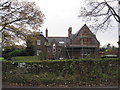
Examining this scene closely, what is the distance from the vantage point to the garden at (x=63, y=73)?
9.54 metres

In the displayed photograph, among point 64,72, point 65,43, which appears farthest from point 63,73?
point 65,43

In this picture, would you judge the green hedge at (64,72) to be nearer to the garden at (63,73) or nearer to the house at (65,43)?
the garden at (63,73)

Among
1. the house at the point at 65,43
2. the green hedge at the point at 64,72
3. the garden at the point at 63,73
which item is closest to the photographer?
the garden at the point at 63,73

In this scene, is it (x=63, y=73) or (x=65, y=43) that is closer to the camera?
(x=63, y=73)

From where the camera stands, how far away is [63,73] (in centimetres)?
1091

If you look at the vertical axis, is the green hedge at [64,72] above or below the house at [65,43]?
below

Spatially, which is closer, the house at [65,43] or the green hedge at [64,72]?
the green hedge at [64,72]

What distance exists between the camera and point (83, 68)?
10.7m

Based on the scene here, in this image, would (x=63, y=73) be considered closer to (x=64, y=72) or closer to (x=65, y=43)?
A: (x=64, y=72)

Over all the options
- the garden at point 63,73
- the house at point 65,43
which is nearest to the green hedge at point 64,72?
the garden at point 63,73

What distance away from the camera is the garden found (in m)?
9.54

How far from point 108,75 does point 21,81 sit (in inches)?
216

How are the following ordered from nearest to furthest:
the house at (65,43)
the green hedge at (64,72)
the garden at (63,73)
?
the garden at (63,73), the green hedge at (64,72), the house at (65,43)

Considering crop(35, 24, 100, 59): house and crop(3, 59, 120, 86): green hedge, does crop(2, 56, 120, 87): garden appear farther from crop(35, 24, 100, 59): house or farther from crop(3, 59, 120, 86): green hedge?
crop(35, 24, 100, 59): house
